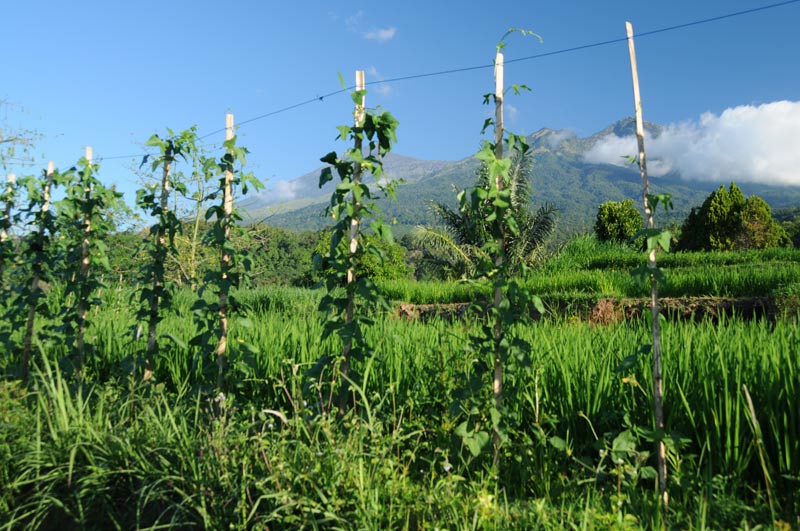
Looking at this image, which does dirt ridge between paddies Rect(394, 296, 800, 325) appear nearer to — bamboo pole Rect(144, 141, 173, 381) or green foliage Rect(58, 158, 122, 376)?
bamboo pole Rect(144, 141, 173, 381)

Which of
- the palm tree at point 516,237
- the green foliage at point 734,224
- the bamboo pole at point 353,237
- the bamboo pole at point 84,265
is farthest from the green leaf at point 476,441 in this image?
the green foliage at point 734,224

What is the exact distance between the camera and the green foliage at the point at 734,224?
62.0 ft

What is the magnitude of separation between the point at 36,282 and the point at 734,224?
2019 centimetres

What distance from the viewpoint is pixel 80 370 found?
4867 mm

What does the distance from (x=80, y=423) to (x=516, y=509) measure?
2374 millimetres

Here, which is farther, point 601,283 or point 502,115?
point 601,283

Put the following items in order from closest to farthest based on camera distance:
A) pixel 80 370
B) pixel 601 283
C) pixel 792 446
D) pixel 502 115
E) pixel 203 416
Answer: pixel 792 446, pixel 502 115, pixel 203 416, pixel 80 370, pixel 601 283

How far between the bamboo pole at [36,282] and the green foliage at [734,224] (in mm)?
19444

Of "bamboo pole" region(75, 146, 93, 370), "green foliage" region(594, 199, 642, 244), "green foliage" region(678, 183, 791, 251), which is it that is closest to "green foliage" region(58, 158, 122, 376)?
"bamboo pole" region(75, 146, 93, 370)

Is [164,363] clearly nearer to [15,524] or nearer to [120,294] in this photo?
[15,524]

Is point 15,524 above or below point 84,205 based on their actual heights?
below

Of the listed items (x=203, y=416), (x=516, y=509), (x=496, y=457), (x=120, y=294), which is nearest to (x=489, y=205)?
(x=496, y=457)

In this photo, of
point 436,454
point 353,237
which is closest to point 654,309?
point 436,454

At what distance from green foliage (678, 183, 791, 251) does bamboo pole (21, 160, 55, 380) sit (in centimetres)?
1944
